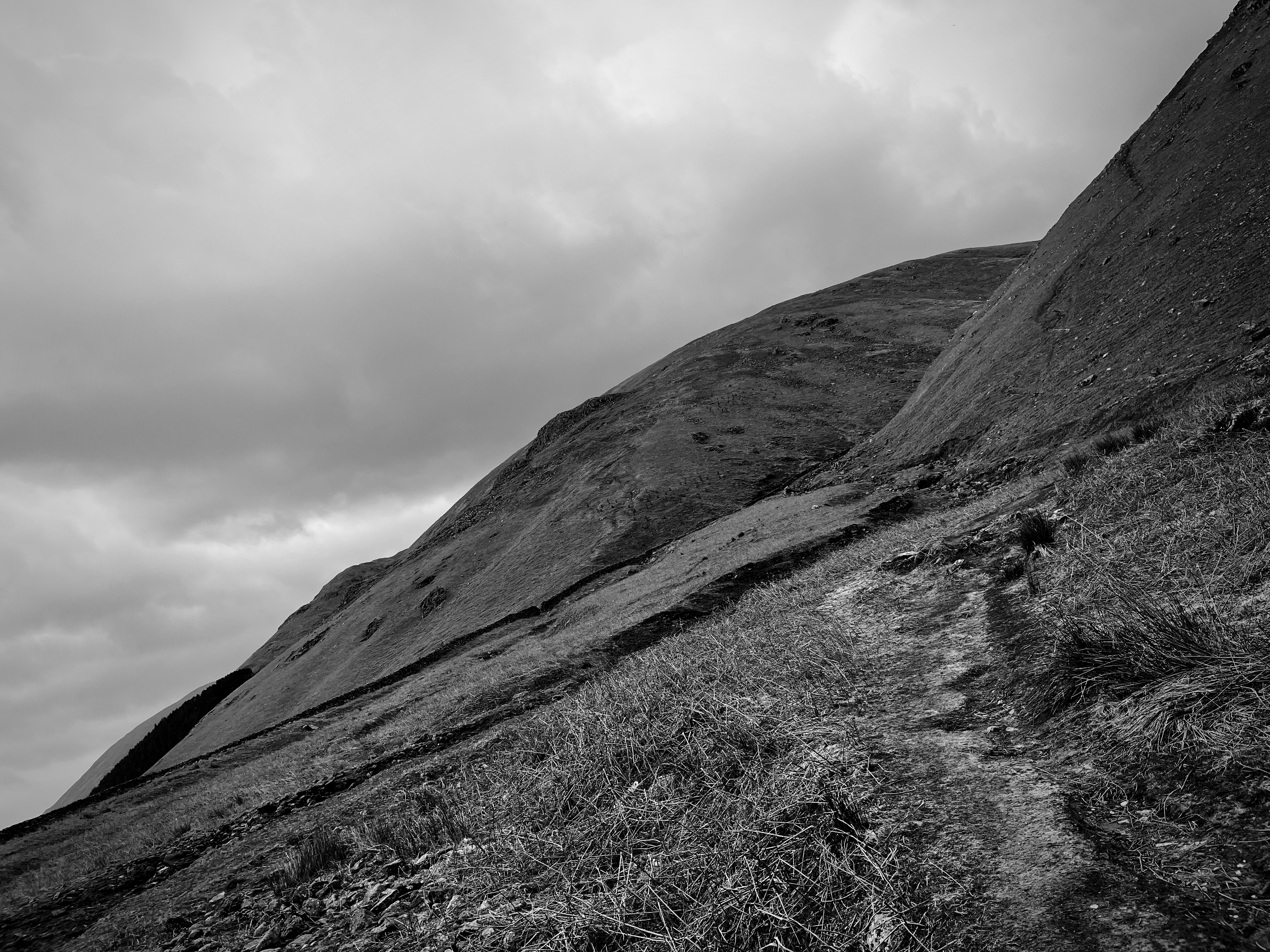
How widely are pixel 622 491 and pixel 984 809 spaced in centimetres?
4545

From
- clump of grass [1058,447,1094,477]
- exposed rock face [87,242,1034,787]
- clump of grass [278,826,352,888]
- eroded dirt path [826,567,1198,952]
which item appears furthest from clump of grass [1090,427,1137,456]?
clump of grass [278,826,352,888]

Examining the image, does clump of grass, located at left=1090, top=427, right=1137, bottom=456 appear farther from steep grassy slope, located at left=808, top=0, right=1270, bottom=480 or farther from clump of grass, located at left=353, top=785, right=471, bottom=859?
clump of grass, located at left=353, top=785, right=471, bottom=859

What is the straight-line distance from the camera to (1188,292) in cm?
2433

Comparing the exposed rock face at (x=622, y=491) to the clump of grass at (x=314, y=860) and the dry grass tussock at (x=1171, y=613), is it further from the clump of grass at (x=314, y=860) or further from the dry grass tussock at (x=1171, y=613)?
the dry grass tussock at (x=1171, y=613)

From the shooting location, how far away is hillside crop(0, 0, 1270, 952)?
4523mm

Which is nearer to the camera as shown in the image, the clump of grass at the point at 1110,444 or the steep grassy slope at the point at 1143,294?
the clump of grass at the point at 1110,444

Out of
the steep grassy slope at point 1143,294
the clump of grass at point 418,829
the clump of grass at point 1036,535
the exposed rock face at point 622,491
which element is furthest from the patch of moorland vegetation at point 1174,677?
the exposed rock face at point 622,491

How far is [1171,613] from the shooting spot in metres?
6.02

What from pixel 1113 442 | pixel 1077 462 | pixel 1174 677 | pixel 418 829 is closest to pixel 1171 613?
pixel 1174 677

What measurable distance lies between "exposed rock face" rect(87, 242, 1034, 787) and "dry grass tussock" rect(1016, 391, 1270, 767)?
15.8 meters

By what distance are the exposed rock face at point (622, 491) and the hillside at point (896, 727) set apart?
7913mm

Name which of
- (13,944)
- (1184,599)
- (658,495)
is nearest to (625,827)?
(1184,599)

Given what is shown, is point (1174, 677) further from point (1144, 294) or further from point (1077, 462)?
point (1144, 294)

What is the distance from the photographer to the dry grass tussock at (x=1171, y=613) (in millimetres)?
4941
